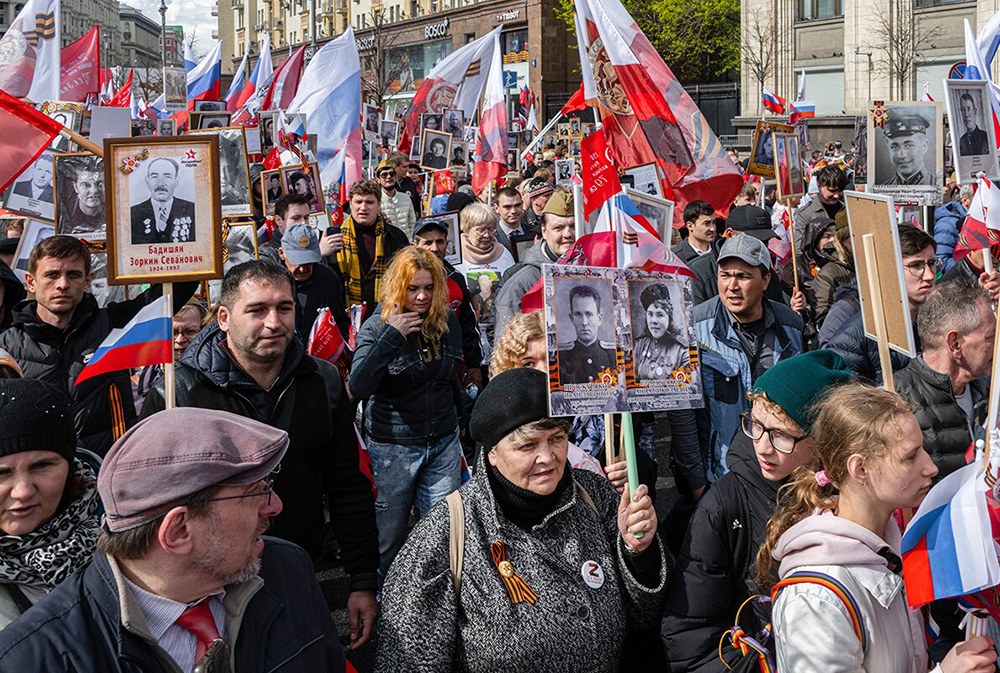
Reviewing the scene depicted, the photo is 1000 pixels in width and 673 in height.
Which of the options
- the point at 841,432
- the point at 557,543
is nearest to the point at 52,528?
the point at 557,543

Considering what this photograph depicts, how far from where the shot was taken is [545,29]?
49.9 m

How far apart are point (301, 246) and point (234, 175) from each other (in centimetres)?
141

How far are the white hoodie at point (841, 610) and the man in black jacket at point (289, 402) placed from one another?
1.67m

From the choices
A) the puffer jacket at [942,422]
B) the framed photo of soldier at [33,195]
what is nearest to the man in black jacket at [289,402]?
the puffer jacket at [942,422]

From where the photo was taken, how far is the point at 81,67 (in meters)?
13.3

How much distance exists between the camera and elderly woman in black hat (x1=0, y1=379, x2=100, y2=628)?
2.58m

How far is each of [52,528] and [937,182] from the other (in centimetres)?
791

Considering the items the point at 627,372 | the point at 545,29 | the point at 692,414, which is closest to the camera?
the point at 627,372

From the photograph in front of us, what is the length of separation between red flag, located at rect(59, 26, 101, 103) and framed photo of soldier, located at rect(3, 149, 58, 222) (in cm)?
612

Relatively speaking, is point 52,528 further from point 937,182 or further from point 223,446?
point 937,182

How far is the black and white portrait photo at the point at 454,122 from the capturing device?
46.2 ft

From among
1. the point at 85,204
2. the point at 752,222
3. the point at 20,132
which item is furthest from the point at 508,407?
the point at 752,222

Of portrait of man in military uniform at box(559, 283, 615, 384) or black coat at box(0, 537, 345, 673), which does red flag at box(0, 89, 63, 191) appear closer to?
portrait of man in military uniform at box(559, 283, 615, 384)

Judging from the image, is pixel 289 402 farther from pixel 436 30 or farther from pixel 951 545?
pixel 436 30
